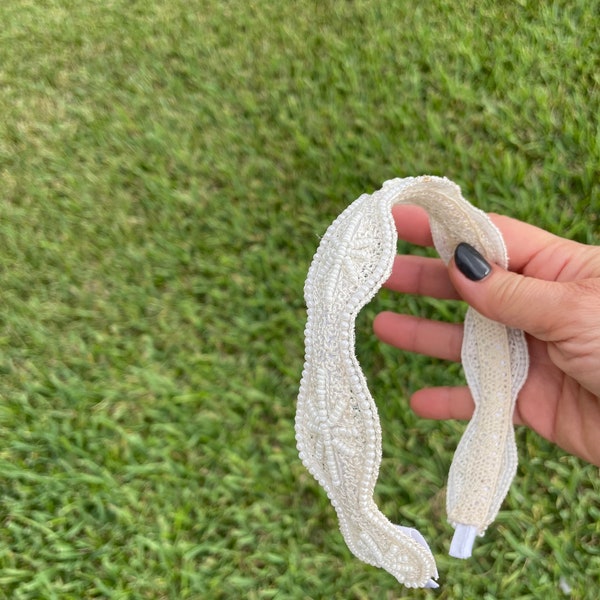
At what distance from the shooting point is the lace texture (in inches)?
42.8

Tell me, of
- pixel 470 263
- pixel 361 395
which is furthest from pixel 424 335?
pixel 361 395

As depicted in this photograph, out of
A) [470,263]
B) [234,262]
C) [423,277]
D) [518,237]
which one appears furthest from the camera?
[234,262]

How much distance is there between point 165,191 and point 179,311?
0.38 meters

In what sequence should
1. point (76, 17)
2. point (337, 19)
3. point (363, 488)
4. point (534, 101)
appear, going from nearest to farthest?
1. point (363, 488)
2. point (534, 101)
3. point (337, 19)
4. point (76, 17)

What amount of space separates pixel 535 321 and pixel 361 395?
0.38 metres

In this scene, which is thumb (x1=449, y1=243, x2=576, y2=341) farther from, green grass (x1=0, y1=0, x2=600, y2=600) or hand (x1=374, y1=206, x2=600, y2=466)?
green grass (x1=0, y1=0, x2=600, y2=600)

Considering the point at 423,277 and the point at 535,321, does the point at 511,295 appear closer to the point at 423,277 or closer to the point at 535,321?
the point at 535,321

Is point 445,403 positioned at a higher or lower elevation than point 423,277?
lower

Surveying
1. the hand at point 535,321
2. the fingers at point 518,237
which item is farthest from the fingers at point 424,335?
the fingers at point 518,237

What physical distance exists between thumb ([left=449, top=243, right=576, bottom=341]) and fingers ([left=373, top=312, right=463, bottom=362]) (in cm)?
24

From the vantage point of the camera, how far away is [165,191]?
175cm

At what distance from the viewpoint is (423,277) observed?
1531 millimetres

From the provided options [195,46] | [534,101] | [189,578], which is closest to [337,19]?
[195,46]

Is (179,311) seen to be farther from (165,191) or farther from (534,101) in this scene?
(534,101)
